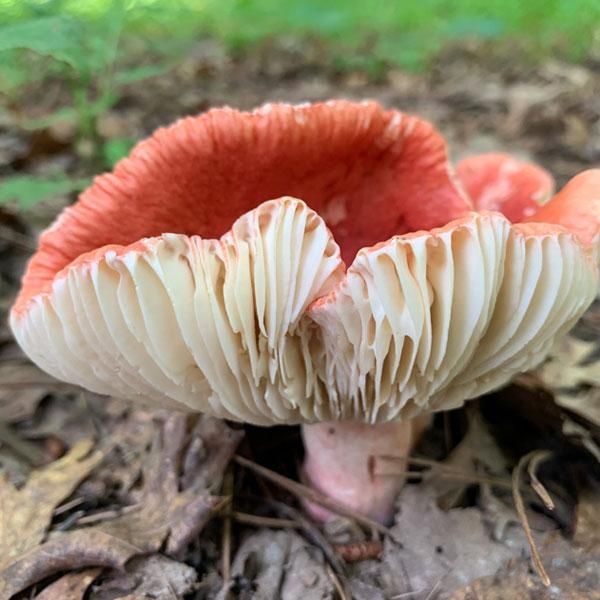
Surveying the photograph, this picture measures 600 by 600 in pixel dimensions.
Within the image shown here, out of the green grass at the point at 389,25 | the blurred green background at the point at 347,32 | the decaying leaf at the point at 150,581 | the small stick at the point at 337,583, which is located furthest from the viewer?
the green grass at the point at 389,25

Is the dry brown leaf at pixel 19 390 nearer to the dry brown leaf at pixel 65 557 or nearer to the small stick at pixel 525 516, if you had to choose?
the dry brown leaf at pixel 65 557

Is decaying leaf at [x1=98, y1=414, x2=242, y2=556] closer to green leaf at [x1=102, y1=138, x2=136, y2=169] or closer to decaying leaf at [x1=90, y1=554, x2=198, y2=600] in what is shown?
decaying leaf at [x1=90, y1=554, x2=198, y2=600]

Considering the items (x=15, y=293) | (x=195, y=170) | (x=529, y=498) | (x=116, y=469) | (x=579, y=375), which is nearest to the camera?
(x=195, y=170)

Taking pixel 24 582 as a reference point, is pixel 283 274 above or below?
above

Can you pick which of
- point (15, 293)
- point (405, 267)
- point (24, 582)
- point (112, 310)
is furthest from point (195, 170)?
point (15, 293)

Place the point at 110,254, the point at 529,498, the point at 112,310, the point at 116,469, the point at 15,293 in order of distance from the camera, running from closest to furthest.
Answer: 1. the point at 110,254
2. the point at 112,310
3. the point at 529,498
4. the point at 116,469
5. the point at 15,293

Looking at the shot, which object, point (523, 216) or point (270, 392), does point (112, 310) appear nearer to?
point (270, 392)

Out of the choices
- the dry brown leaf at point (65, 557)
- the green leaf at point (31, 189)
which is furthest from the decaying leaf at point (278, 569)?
the green leaf at point (31, 189)
